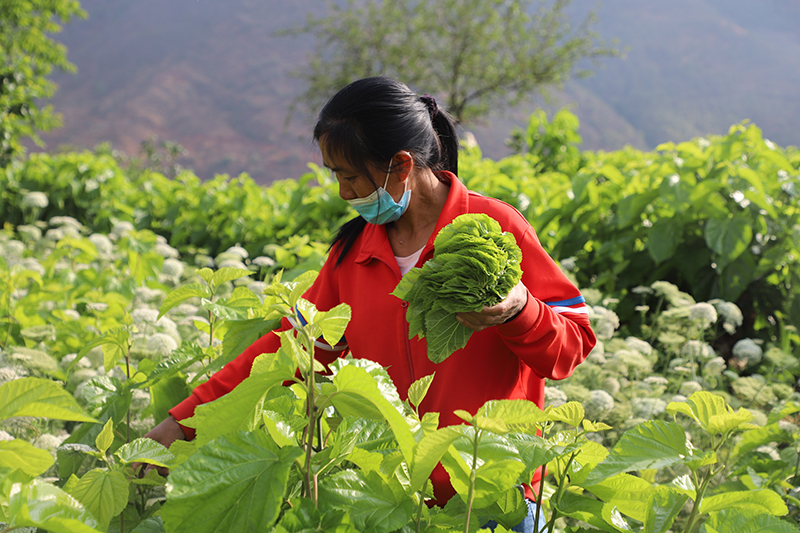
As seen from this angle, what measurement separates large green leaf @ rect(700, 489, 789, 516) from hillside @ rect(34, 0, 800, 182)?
231ft

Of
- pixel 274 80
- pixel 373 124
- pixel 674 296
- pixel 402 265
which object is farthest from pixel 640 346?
pixel 274 80

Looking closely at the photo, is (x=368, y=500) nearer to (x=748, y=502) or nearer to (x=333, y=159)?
(x=748, y=502)

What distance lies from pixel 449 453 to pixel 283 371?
0.25 m

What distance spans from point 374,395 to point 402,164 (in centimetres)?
99

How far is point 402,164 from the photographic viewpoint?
153 centimetres

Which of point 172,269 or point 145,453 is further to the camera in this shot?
point 172,269

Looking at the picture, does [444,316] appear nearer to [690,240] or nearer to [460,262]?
[460,262]

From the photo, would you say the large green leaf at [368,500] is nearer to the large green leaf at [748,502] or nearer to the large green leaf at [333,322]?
the large green leaf at [333,322]

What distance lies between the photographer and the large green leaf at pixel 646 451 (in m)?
0.75

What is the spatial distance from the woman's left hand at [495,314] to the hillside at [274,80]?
2757 inches

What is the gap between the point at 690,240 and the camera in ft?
12.1

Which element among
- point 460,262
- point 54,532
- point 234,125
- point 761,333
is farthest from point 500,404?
point 234,125

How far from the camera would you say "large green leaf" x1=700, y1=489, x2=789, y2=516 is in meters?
0.76

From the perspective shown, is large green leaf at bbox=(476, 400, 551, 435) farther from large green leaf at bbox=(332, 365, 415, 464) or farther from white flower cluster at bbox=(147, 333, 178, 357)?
white flower cluster at bbox=(147, 333, 178, 357)
